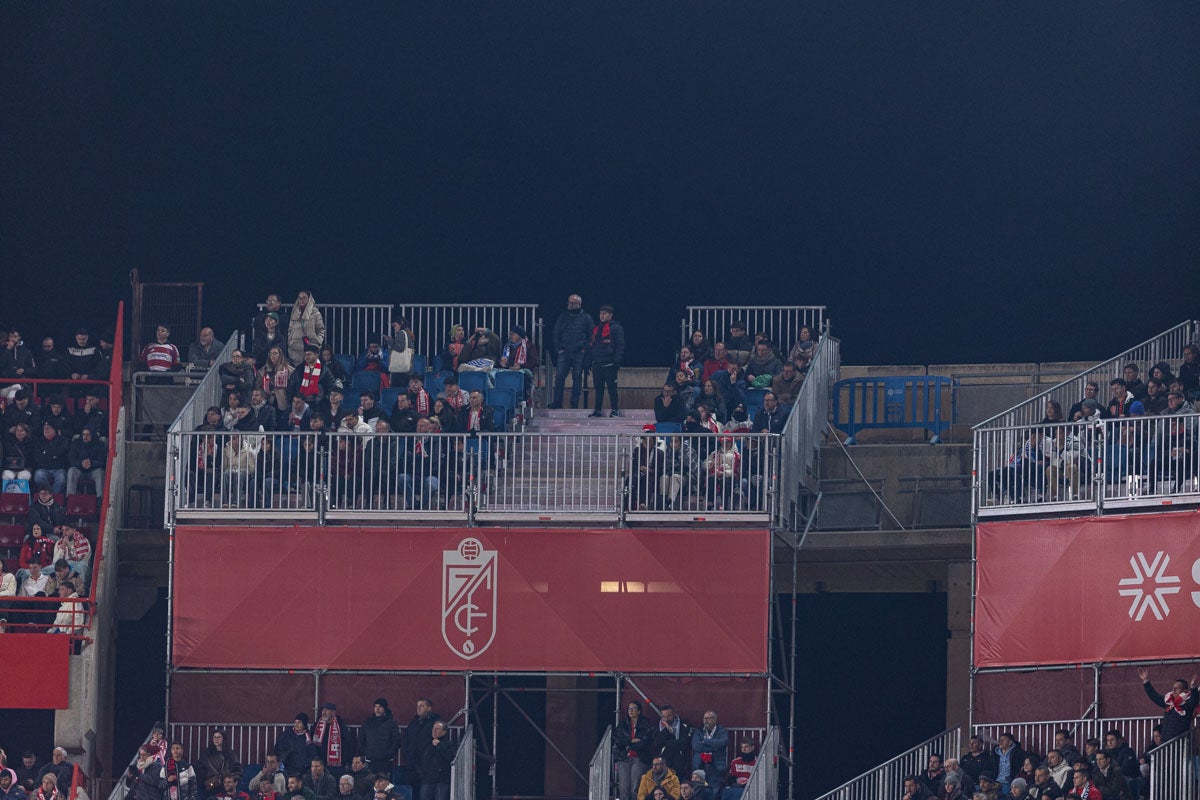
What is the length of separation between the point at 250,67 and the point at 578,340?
278 inches

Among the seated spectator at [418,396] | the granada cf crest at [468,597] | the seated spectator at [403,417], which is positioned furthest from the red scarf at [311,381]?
the granada cf crest at [468,597]

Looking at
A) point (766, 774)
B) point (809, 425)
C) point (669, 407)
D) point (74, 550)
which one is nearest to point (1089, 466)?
point (809, 425)

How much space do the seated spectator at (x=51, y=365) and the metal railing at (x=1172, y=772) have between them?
13.5 metres

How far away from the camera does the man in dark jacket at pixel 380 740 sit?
88.0 feet

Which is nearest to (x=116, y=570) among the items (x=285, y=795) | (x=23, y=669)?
(x=23, y=669)

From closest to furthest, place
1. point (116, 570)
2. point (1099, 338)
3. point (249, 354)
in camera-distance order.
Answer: point (116, 570) → point (249, 354) → point (1099, 338)

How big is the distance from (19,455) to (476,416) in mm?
5307

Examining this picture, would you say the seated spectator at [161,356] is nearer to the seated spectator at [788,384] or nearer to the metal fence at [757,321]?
the metal fence at [757,321]

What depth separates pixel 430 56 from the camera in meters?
34.3

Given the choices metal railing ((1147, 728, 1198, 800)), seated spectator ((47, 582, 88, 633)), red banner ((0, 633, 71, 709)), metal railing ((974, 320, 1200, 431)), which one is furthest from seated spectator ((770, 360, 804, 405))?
red banner ((0, 633, 71, 709))

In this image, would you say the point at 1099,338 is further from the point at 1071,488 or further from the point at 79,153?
the point at 79,153

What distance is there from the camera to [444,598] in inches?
1093

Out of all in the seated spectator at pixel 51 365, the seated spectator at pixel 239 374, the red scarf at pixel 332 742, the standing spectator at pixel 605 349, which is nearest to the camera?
the red scarf at pixel 332 742

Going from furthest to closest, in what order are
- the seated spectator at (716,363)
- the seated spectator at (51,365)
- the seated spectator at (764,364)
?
the seated spectator at (764,364)
the seated spectator at (716,363)
the seated spectator at (51,365)
